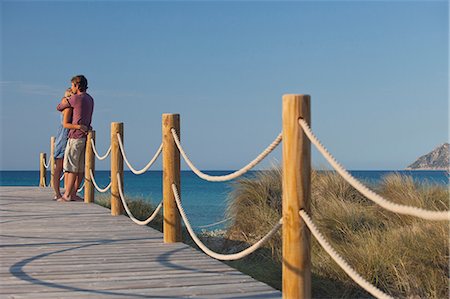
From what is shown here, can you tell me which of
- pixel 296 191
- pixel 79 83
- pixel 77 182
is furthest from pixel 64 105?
pixel 296 191

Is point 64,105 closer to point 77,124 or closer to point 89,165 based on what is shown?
point 77,124

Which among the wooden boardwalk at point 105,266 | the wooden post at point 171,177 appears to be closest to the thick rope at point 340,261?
the wooden boardwalk at point 105,266

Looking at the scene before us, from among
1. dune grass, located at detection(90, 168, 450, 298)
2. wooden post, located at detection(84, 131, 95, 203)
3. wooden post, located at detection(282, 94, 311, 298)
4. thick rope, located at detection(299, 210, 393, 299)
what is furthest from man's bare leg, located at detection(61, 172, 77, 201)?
thick rope, located at detection(299, 210, 393, 299)

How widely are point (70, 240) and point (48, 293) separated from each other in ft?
7.60

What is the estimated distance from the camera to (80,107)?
9148 mm

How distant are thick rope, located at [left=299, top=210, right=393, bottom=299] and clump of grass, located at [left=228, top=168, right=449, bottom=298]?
9.03 ft

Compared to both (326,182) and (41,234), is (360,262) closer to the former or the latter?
(41,234)

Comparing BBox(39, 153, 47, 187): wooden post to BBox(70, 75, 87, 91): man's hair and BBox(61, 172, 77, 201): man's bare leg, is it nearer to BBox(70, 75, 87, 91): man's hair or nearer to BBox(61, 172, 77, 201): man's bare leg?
BBox(61, 172, 77, 201): man's bare leg

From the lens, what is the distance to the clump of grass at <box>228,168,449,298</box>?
612cm

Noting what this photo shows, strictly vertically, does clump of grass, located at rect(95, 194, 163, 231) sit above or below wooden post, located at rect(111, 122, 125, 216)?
below

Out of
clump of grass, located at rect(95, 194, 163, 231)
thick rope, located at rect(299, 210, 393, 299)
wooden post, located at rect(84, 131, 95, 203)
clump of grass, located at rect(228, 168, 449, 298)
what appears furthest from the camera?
clump of grass, located at rect(95, 194, 163, 231)

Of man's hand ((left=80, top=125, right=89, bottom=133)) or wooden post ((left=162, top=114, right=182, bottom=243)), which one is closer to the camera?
wooden post ((left=162, top=114, right=182, bottom=243))

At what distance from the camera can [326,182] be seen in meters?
10.4

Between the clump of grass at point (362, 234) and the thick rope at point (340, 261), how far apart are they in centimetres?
275
